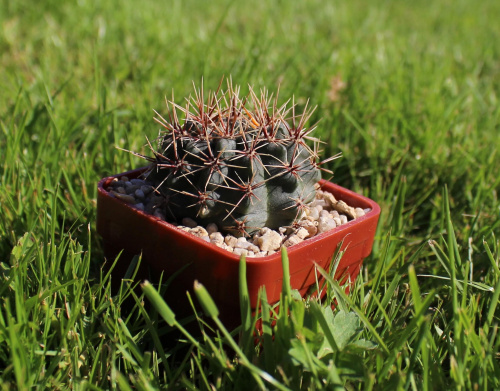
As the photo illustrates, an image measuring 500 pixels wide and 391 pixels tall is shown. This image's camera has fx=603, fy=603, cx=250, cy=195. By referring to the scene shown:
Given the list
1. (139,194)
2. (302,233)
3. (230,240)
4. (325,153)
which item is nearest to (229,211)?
(230,240)

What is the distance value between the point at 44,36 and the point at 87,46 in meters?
0.30

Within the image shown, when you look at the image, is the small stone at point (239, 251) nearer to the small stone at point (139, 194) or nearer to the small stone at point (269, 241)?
the small stone at point (269, 241)

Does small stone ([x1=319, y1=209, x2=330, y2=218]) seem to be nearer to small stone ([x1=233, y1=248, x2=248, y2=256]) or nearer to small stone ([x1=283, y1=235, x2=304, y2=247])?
small stone ([x1=283, y1=235, x2=304, y2=247])

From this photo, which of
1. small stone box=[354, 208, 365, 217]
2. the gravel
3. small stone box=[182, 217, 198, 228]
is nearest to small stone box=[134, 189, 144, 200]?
the gravel

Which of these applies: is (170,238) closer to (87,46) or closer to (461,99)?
(461,99)

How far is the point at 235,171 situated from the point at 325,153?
1.09m

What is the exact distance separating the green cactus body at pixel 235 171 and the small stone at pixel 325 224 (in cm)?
6

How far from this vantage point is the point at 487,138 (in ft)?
8.23

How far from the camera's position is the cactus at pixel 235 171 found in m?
1.38

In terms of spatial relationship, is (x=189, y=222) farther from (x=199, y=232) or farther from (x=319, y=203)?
(x=319, y=203)

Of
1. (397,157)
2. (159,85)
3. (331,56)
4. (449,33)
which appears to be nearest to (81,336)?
(397,157)

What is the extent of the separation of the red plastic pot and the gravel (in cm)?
4

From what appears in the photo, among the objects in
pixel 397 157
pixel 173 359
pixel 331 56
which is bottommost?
pixel 173 359

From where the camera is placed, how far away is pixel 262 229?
1458 millimetres
